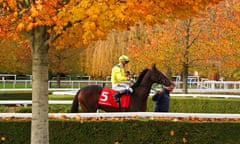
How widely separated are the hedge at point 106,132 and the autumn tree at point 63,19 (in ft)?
8.65

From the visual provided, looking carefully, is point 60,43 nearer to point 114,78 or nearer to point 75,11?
point 75,11

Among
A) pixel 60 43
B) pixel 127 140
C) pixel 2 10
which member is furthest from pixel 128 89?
pixel 2 10

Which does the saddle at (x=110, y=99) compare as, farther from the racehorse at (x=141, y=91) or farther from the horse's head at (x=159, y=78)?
the horse's head at (x=159, y=78)

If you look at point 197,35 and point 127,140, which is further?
point 197,35

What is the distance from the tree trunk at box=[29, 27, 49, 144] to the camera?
778 cm

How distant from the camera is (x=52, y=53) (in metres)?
39.2

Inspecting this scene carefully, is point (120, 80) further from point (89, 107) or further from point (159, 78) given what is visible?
point (89, 107)

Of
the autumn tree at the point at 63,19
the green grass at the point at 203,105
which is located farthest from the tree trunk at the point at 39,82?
the green grass at the point at 203,105

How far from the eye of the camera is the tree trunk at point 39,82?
7.78 meters

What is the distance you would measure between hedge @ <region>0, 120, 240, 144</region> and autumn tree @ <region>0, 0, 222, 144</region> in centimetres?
264

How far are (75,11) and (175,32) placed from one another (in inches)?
750

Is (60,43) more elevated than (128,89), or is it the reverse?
(60,43)

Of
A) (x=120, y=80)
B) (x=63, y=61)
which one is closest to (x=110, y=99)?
(x=120, y=80)

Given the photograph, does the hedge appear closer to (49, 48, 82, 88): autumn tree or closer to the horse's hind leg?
the horse's hind leg
